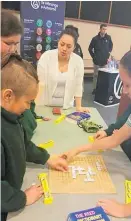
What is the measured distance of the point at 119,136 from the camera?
49.1 inches

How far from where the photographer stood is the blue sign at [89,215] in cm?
78

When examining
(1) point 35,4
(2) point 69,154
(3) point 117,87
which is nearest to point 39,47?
(1) point 35,4

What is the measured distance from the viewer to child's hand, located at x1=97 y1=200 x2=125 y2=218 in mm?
848

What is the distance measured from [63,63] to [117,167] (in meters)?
1.12

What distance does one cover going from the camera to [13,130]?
87 centimetres

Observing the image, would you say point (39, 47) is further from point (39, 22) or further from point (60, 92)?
point (60, 92)

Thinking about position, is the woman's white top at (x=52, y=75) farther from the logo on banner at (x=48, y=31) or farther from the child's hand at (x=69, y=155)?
the logo on banner at (x=48, y=31)

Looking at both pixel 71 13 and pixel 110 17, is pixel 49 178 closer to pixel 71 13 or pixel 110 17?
pixel 71 13

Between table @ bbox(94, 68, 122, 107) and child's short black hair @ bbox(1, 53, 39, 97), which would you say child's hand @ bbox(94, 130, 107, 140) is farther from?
table @ bbox(94, 68, 122, 107)

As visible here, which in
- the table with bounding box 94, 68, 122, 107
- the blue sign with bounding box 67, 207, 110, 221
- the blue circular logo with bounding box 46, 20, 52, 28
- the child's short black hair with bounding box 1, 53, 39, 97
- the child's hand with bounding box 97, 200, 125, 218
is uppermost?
the blue circular logo with bounding box 46, 20, 52, 28

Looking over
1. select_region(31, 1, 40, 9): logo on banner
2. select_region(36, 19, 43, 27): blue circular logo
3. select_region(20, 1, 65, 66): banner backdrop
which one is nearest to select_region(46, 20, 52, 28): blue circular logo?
select_region(20, 1, 65, 66): banner backdrop

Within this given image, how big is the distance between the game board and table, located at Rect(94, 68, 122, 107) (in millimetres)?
3345

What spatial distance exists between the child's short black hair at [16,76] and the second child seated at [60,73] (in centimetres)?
108

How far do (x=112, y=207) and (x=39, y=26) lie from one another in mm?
3410
